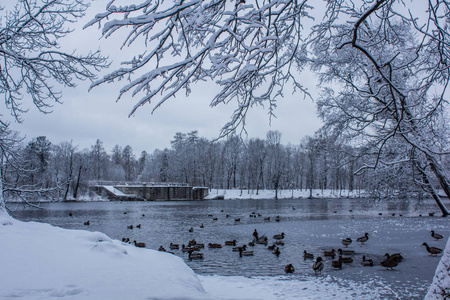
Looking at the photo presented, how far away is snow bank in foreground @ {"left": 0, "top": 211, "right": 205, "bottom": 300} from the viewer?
12.6 ft

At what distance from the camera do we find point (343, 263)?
10242 millimetres

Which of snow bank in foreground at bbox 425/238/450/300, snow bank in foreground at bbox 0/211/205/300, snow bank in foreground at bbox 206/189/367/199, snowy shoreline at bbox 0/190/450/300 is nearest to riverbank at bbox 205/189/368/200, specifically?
snow bank in foreground at bbox 206/189/367/199

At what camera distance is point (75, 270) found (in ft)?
14.9

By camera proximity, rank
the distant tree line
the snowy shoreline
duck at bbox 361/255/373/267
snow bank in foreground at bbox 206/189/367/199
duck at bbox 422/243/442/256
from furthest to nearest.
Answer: snow bank in foreground at bbox 206/189/367/199
the distant tree line
duck at bbox 422/243/442/256
duck at bbox 361/255/373/267
the snowy shoreline

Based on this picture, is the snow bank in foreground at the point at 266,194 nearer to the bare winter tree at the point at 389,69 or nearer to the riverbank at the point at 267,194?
the riverbank at the point at 267,194

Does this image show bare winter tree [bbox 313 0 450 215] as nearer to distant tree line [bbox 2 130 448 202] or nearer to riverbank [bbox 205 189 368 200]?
distant tree line [bbox 2 130 448 202]

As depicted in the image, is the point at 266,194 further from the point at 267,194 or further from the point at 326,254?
the point at 326,254

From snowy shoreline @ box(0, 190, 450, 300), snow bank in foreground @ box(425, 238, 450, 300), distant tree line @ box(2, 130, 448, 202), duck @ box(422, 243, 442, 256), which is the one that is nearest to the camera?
snow bank in foreground @ box(425, 238, 450, 300)

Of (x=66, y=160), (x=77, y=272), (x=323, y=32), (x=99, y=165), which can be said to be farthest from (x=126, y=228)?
(x=99, y=165)

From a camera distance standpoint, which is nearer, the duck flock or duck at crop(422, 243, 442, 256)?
the duck flock

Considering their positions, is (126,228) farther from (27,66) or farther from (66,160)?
(66,160)

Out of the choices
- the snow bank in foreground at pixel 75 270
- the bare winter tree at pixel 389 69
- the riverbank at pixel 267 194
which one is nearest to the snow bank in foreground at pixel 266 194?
the riverbank at pixel 267 194

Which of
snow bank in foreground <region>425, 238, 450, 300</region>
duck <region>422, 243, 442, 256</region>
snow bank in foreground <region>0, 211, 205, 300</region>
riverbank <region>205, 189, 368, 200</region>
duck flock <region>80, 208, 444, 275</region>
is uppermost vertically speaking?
snow bank in foreground <region>425, 238, 450, 300</region>

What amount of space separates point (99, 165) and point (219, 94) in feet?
278
